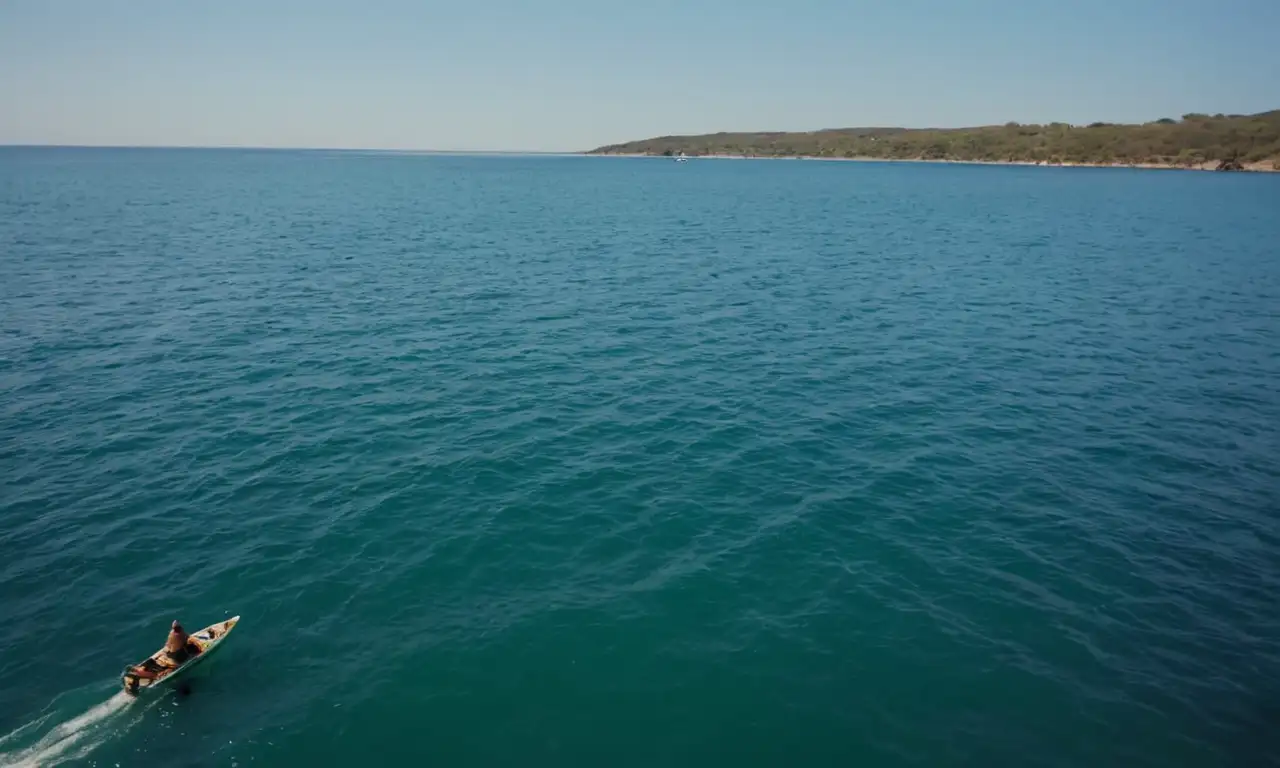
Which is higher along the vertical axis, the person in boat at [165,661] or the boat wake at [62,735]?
the person in boat at [165,661]

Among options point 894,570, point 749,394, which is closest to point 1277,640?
point 894,570

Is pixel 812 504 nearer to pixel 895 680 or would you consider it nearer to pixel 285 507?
pixel 895 680

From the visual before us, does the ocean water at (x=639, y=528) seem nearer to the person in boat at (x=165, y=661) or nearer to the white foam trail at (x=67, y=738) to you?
the white foam trail at (x=67, y=738)

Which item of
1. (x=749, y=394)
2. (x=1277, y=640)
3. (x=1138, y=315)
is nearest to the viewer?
(x=1277, y=640)

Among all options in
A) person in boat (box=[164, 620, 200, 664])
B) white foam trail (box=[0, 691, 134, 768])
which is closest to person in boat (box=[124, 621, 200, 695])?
person in boat (box=[164, 620, 200, 664])

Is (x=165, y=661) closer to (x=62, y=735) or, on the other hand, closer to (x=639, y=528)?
(x=62, y=735)

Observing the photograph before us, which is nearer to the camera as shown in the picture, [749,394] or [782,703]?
[782,703]

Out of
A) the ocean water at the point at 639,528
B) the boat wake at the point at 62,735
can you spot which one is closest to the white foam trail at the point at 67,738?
the boat wake at the point at 62,735
